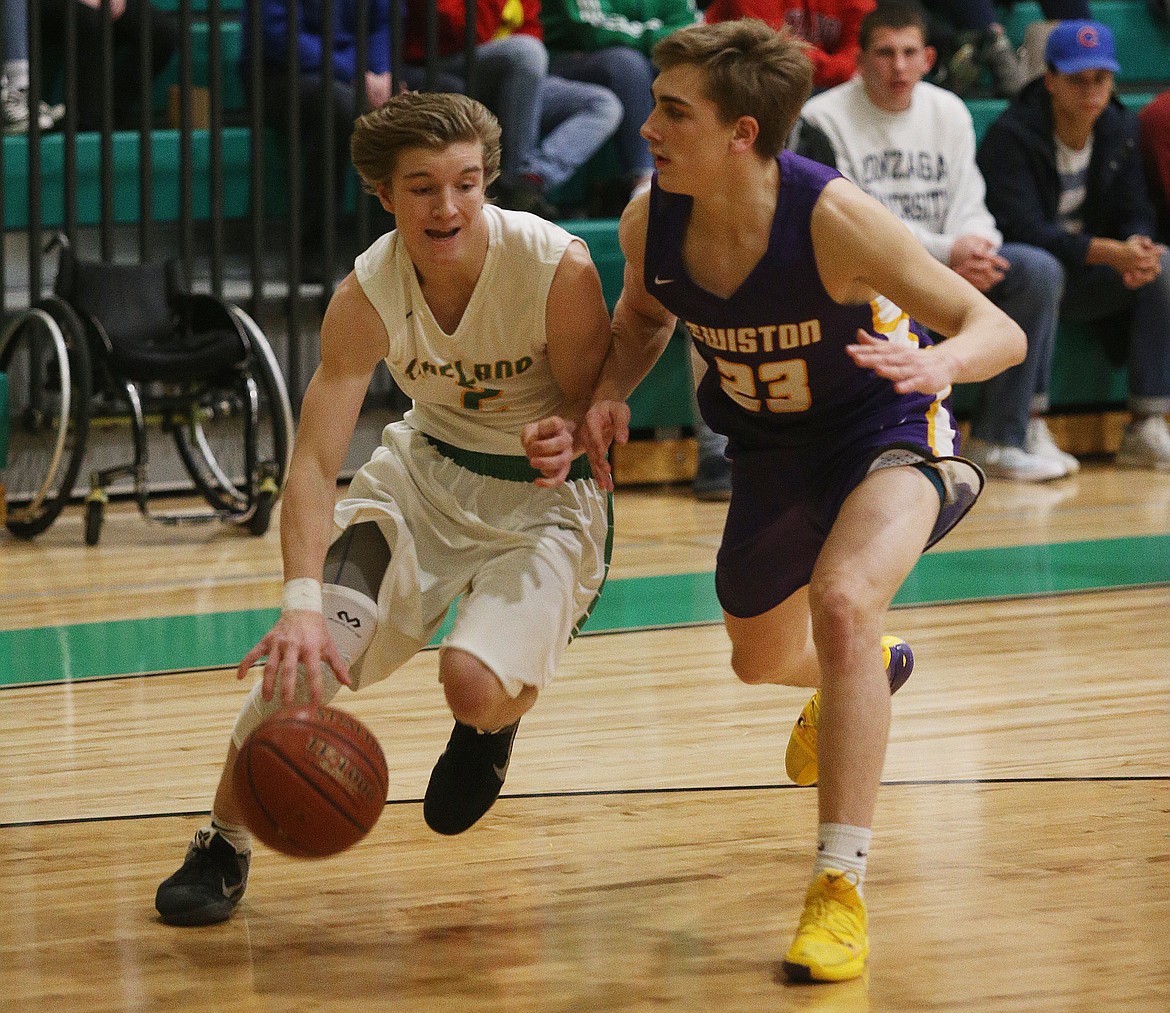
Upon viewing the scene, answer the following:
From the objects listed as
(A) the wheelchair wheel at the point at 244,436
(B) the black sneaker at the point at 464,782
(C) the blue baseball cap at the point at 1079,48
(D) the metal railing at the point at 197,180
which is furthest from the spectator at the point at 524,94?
(B) the black sneaker at the point at 464,782

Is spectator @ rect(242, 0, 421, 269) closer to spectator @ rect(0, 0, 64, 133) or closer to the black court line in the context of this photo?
spectator @ rect(0, 0, 64, 133)

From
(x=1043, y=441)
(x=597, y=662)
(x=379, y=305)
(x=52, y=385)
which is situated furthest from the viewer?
(x=1043, y=441)

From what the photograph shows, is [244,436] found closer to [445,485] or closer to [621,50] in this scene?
[621,50]

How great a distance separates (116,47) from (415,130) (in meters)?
4.56

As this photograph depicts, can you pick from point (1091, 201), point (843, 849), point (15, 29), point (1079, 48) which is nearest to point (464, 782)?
point (843, 849)

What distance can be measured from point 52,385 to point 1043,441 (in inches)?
141

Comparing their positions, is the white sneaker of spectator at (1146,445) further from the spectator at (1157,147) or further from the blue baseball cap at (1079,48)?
the blue baseball cap at (1079,48)

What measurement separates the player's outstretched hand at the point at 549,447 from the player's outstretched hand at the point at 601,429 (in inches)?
2.2

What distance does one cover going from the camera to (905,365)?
2275mm

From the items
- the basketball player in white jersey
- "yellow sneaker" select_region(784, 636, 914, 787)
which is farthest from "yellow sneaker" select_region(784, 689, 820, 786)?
the basketball player in white jersey

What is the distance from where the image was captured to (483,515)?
2.84 meters

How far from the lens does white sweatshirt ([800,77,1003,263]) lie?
641cm

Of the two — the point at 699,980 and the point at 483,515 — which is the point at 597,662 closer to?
the point at 483,515

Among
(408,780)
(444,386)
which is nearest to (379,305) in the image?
(444,386)
